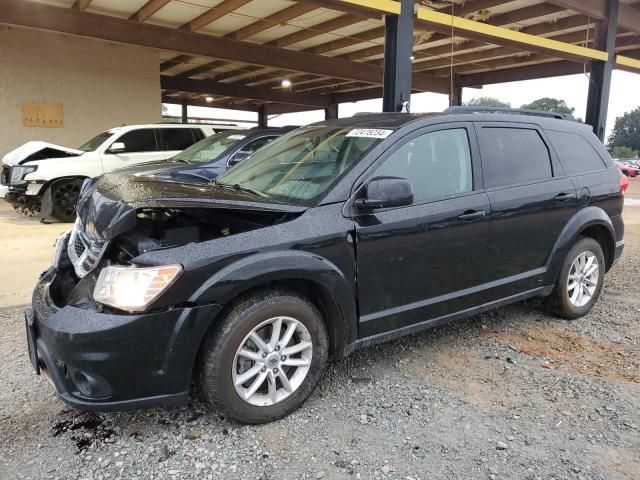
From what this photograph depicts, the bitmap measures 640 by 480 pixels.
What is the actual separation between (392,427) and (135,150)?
8.65 m

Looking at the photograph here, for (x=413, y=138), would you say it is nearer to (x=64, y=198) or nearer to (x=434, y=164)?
(x=434, y=164)

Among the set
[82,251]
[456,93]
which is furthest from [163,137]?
[456,93]

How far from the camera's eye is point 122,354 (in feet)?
7.51

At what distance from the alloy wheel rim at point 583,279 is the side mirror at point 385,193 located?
2.12 metres

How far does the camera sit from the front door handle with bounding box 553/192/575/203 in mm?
3898

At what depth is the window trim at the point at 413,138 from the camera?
115 inches

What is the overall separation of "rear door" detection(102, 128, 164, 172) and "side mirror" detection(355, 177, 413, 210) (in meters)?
7.93

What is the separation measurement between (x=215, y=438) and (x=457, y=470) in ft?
3.94

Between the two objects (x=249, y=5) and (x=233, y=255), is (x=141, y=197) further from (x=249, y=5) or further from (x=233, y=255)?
(x=249, y=5)

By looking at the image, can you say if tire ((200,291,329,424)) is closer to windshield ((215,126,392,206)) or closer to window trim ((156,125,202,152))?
windshield ((215,126,392,206))

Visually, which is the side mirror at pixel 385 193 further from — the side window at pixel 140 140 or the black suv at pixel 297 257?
the side window at pixel 140 140

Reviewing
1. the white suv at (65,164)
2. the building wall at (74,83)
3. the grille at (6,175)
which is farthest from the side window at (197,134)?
the building wall at (74,83)

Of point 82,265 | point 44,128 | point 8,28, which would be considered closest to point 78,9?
point 8,28

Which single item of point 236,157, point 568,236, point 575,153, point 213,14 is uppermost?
point 213,14
